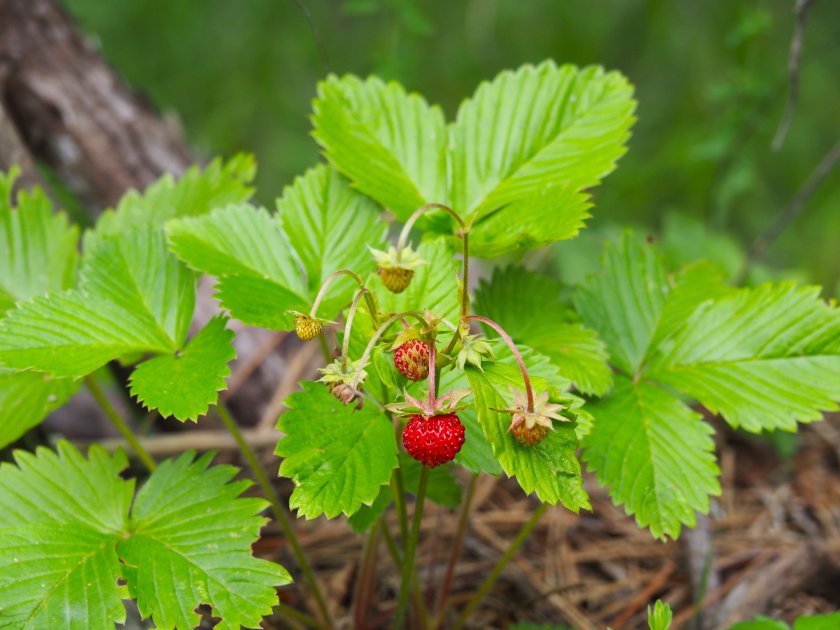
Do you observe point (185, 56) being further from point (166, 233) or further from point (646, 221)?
point (166, 233)

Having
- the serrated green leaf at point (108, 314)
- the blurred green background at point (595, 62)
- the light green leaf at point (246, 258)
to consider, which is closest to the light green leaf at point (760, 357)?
the light green leaf at point (246, 258)

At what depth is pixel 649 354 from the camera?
1.23m

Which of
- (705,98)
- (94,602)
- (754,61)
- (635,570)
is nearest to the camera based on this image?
(94,602)

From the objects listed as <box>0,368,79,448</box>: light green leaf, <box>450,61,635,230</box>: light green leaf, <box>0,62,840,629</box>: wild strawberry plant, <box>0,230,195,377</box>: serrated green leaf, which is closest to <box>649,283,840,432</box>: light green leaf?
<box>0,62,840,629</box>: wild strawberry plant

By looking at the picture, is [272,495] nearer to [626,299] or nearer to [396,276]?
[396,276]

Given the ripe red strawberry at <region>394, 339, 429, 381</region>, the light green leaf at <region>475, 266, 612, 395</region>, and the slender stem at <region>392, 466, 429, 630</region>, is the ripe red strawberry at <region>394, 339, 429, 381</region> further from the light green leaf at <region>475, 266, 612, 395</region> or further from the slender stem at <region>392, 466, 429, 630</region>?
the light green leaf at <region>475, 266, 612, 395</region>

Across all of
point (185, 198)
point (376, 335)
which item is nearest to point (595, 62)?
point (185, 198)

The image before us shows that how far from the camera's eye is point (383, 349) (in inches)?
34.8

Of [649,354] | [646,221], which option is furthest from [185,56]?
[649,354]

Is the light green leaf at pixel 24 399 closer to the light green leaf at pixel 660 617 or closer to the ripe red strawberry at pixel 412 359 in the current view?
the ripe red strawberry at pixel 412 359

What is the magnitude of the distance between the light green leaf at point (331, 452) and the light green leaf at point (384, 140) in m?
0.39

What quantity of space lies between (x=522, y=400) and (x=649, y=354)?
0.49m

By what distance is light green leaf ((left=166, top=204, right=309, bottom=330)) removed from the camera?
3.43 feet

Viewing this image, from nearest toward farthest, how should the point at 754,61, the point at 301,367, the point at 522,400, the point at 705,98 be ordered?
the point at 522,400, the point at 301,367, the point at 754,61, the point at 705,98
